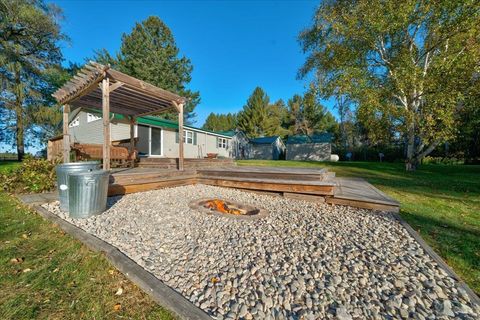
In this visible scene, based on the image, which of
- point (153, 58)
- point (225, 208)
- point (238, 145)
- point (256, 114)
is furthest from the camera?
point (256, 114)

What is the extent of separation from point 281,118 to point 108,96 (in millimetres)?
36905

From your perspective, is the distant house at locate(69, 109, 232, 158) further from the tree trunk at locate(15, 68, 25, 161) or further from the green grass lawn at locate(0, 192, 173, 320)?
the green grass lawn at locate(0, 192, 173, 320)

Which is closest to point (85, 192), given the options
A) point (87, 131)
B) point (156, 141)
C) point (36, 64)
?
point (156, 141)

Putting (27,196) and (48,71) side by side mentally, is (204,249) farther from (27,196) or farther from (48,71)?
(48,71)

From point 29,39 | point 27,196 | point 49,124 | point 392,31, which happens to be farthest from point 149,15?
point 27,196

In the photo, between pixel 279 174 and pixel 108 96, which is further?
pixel 279 174

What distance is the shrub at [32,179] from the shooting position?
4.67 m

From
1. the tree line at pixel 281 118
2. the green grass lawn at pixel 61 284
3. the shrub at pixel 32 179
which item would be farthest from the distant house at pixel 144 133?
the tree line at pixel 281 118

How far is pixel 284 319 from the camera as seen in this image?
55.8 inches

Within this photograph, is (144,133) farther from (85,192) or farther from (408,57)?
(408,57)

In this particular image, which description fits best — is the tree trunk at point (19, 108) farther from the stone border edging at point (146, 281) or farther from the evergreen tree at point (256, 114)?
the evergreen tree at point (256, 114)

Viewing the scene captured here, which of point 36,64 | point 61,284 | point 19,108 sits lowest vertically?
point 61,284

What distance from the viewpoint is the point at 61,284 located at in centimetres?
176

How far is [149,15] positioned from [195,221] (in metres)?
25.6
